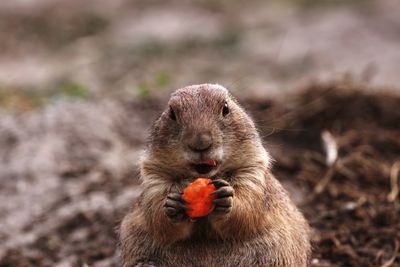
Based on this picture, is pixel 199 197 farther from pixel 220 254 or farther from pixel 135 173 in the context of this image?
pixel 135 173

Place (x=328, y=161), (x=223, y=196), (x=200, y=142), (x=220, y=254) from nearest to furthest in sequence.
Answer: (x=200, y=142) < (x=223, y=196) < (x=220, y=254) < (x=328, y=161)

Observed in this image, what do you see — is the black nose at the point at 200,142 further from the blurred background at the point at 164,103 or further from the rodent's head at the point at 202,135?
the blurred background at the point at 164,103

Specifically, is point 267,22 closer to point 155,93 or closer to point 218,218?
point 155,93

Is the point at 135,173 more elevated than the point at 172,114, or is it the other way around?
the point at 172,114

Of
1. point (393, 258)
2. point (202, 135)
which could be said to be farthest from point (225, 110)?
point (393, 258)

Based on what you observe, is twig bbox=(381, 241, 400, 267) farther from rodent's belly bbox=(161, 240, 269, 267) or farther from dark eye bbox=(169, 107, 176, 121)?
dark eye bbox=(169, 107, 176, 121)

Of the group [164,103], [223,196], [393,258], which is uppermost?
[164,103]

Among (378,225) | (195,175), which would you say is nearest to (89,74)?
(378,225)

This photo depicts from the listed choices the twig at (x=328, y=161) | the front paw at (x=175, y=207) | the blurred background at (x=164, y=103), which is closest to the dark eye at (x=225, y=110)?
the front paw at (x=175, y=207)
